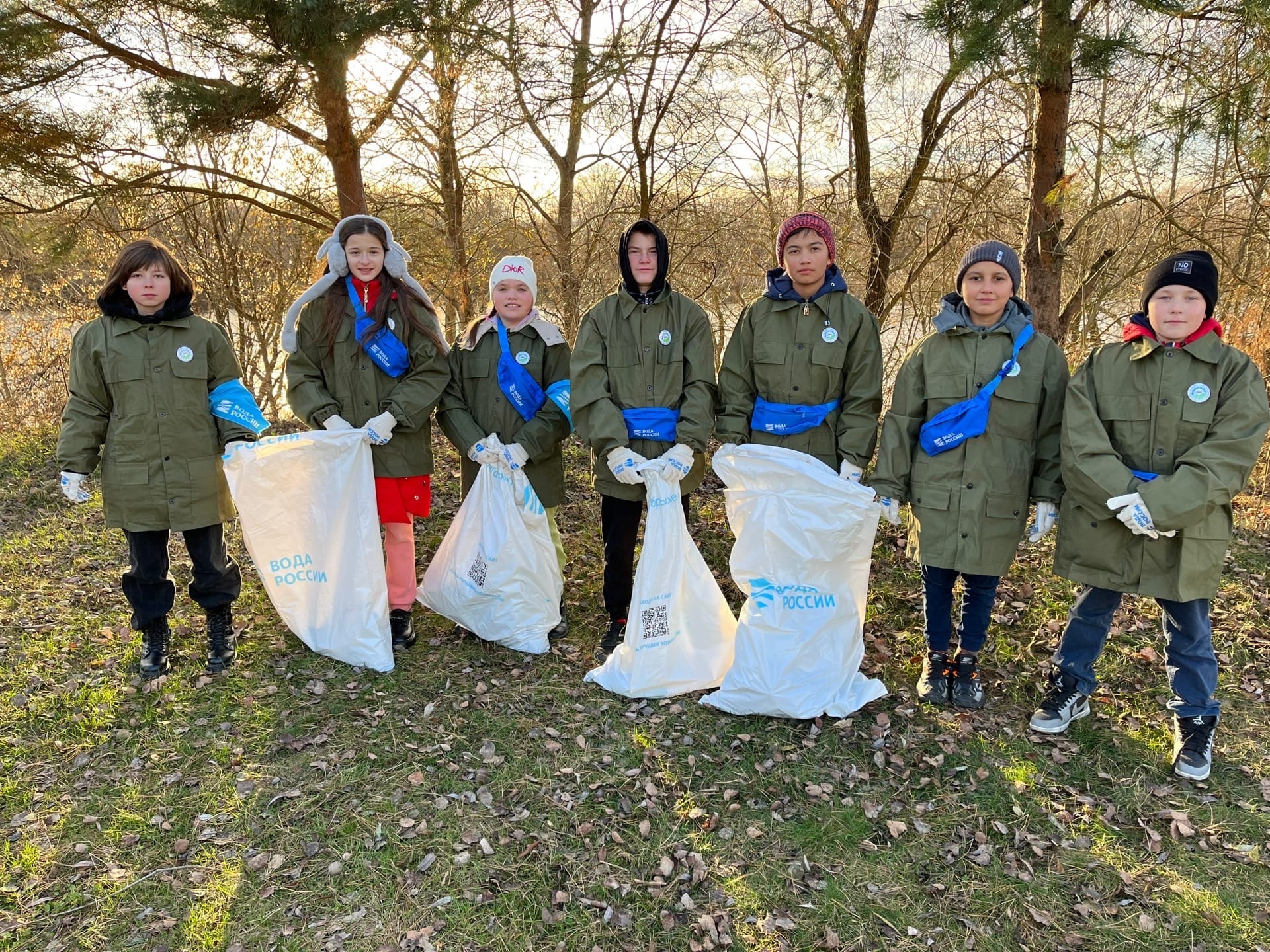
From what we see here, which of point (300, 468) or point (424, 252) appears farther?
point (424, 252)

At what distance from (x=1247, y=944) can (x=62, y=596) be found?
213 inches

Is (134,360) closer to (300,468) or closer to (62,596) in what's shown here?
(300,468)

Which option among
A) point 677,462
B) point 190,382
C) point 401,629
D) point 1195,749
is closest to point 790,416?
point 677,462

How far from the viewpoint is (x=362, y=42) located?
13.0ft

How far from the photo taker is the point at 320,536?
340 cm

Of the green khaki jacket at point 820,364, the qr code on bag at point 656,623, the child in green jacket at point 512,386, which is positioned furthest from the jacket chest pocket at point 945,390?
the child in green jacket at point 512,386

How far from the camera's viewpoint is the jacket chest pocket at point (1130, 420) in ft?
8.88

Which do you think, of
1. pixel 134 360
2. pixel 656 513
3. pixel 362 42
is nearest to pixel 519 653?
pixel 656 513

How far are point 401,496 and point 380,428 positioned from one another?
0.42 metres

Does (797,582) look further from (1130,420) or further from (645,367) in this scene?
(1130,420)

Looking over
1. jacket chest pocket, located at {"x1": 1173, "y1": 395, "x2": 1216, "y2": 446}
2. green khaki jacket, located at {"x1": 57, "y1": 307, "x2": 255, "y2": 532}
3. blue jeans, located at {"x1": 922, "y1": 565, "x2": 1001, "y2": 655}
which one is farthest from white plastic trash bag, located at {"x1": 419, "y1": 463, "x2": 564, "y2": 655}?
jacket chest pocket, located at {"x1": 1173, "y1": 395, "x2": 1216, "y2": 446}

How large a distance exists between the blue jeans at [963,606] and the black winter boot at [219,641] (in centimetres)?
314

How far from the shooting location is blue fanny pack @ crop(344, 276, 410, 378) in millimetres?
3418

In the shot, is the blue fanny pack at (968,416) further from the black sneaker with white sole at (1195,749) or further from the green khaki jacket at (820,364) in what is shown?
the black sneaker with white sole at (1195,749)
